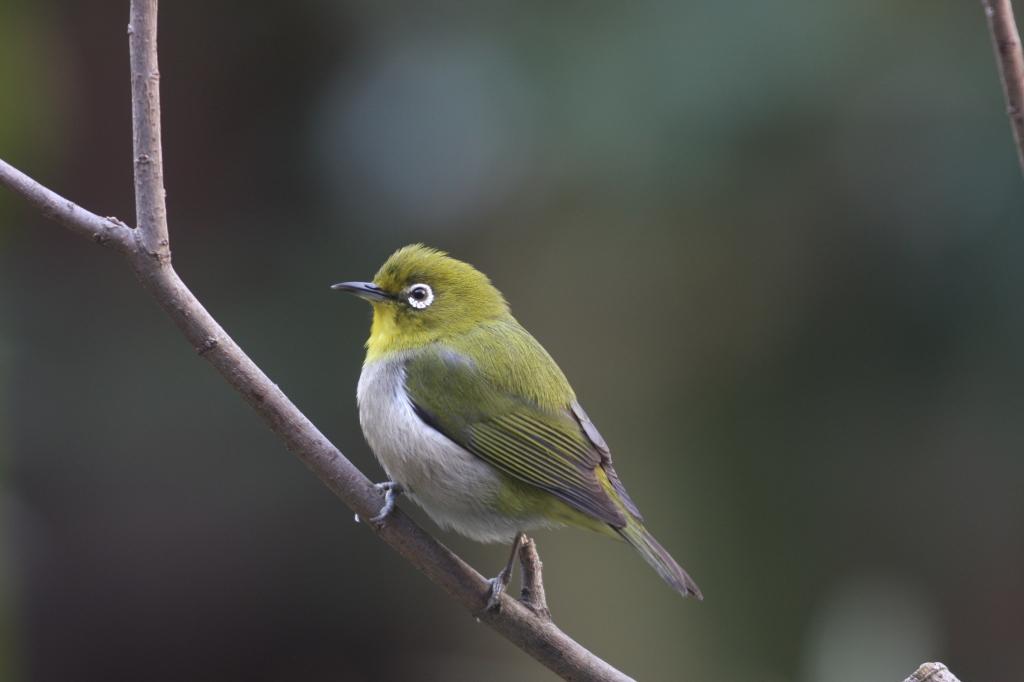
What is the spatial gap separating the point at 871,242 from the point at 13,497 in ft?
14.4

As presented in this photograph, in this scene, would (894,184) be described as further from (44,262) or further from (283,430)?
(44,262)

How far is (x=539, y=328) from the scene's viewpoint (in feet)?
20.0

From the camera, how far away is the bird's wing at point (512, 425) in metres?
3.37

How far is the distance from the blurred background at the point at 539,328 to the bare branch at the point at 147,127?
2878 mm

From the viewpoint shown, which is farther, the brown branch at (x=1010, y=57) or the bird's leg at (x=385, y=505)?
the bird's leg at (x=385, y=505)

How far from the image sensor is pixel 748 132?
5.33 m

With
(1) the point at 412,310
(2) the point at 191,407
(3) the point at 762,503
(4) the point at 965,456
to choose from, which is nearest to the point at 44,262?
(2) the point at 191,407

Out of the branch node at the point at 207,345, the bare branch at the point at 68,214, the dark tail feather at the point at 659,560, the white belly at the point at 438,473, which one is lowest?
the dark tail feather at the point at 659,560

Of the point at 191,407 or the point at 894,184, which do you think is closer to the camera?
the point at 894,184

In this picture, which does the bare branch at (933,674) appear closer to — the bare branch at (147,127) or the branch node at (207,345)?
the branch node at (207,345)

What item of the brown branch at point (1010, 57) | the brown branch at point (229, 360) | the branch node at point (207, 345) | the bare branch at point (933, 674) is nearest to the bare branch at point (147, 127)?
the brown branch at point (229, 360)

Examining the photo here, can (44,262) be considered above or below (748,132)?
above

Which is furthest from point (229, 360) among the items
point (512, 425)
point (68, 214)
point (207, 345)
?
point (512, 425)

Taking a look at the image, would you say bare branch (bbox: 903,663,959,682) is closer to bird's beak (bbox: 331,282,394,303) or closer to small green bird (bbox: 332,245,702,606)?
small green bird (bbox: 332,245,702,606)
